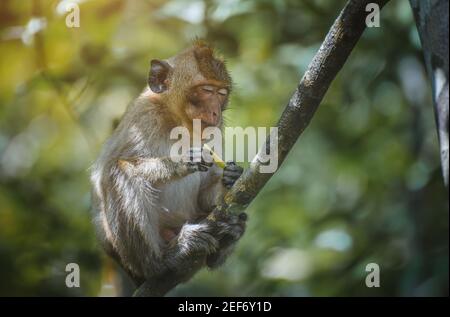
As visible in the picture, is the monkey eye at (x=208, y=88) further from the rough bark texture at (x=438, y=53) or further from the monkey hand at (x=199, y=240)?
the rough bark texture at (x=438, y=53)

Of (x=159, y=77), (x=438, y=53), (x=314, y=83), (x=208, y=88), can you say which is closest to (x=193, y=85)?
(x=208, y=88)

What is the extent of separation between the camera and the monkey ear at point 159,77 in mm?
4824

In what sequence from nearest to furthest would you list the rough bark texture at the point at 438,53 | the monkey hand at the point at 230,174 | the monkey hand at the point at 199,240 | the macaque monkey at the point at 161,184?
the rough bark texture at the point at 438,53 → the monkey hand at the point at 230,174 → the monkey hand at the point at 199,240 → the macaque monkey at the point at 161,184

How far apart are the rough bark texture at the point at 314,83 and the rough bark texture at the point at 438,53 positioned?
2.02 feet

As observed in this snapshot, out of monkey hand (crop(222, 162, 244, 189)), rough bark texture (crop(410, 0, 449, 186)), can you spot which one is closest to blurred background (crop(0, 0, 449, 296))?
monkey hand (crop(222, 162, 244, 189))

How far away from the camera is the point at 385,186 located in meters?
7.03

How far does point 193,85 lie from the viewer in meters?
4.73

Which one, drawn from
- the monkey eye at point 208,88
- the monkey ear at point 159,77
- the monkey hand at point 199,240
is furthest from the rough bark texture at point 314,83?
the monkey ear at point 159,77

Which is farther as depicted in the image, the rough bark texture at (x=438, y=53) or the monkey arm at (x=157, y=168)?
the monkey arm at (x=157, y=168)

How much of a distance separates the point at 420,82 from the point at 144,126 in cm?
318

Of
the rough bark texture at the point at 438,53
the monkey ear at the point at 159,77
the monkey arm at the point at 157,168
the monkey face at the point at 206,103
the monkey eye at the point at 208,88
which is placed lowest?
the rough bark texture at the point at 438,53

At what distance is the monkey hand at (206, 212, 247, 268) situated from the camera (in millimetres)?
4426

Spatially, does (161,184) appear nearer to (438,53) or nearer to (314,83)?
(314,83)
